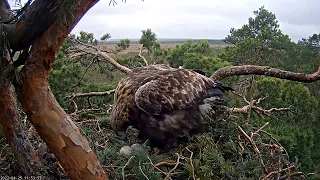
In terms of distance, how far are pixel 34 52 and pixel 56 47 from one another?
0.43ft

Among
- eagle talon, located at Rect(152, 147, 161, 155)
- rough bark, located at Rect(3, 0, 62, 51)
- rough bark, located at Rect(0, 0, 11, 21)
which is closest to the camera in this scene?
rough bark, located at Rect(3, 0, 62, 51)

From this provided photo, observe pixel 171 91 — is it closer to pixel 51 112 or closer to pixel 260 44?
pixel 51 112

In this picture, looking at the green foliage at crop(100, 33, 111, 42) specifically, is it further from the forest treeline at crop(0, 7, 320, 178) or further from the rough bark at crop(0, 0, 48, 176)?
the rough bark at crop(0, 0, 48, 176)

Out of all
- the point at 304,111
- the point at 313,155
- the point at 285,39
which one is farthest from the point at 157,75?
the point at 285,39

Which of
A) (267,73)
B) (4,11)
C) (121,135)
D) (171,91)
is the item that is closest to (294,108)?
(267,73)

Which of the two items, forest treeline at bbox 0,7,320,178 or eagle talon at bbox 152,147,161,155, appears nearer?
eagle talon at bbox 152,147,161,155

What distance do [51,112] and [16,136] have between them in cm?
56

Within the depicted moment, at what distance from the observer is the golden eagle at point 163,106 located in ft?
13.5

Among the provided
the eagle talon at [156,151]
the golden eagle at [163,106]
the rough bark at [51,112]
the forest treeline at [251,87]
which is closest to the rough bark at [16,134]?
the rough bark at [51,112]

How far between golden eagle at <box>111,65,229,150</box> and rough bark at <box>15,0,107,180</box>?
66.1 inches

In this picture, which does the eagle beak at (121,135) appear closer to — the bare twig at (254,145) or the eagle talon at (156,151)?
the eagle talon at (156,151)

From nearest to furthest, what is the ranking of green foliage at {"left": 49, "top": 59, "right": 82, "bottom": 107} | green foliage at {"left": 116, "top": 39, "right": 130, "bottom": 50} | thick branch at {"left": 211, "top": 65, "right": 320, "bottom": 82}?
thick branch at {"left": 211, "top": 65, "right": 320, "bottom": 82}, green foliage at {"left": 49, "top": 59, "right": 82, "bottom": 107}, green foliage at {"left": 116, "top": 39, "right": 130, "bottom": 50}

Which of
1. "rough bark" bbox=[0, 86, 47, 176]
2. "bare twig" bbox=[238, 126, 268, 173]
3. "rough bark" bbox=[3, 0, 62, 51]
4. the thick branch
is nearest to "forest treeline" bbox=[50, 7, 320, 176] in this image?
"bare twig" bbox=[238, 126, 268, 173]

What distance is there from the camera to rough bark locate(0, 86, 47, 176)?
262 centimetres
